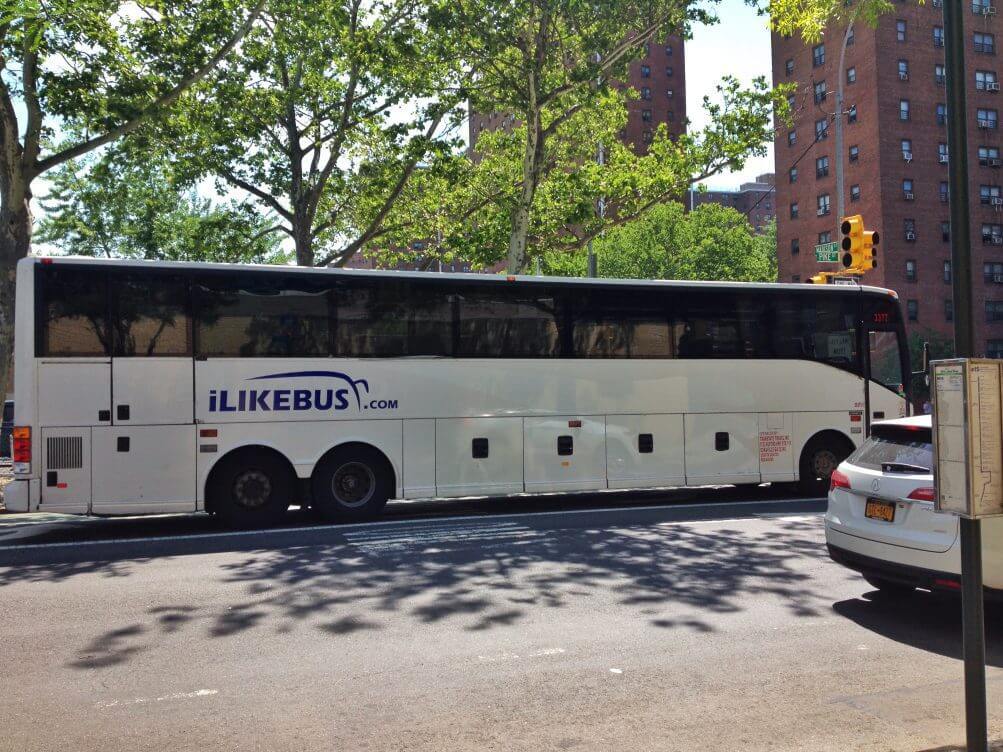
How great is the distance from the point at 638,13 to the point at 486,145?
9.45m

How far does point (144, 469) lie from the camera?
11.5 metres

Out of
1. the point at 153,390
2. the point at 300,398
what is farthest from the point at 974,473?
the point at 153,390

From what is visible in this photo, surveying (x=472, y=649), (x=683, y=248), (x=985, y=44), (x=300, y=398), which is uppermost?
(x=985, y=44)

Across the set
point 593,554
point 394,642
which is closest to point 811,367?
point 593,554

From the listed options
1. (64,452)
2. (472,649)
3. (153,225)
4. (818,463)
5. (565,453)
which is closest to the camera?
(472,649)

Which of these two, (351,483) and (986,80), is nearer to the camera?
(351,483)

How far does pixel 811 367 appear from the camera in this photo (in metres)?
15.1

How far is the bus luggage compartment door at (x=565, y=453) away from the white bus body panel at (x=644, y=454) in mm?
176

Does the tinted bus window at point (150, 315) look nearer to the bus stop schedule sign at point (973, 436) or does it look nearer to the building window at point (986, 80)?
the bus stop schedule sign at point (973, 436)

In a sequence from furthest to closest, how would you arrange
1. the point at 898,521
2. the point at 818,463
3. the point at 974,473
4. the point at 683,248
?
the point at 683,248, the point at 818,463, the point at 898,521, the point at 974,473

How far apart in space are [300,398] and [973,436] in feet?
31.8

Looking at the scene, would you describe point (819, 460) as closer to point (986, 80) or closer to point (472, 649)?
point (472, 649)

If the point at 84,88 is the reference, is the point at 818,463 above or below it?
below

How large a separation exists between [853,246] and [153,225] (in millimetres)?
24960
